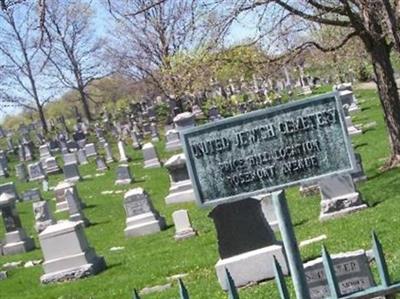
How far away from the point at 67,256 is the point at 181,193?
29.2 feet

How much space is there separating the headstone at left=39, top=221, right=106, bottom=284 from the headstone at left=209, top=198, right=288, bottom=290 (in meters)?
4.85

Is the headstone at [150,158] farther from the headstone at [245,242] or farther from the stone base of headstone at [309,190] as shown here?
the headstone at [245,242]

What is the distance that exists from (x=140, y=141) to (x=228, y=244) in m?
33.6

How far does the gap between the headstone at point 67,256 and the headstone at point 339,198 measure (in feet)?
14.3

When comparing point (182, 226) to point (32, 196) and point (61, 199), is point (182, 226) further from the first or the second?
point (32, 196)

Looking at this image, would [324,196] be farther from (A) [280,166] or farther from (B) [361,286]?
(A) [280,166]

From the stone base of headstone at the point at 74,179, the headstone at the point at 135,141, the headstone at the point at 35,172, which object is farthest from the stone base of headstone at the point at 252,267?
the headstone at the point at 135,141

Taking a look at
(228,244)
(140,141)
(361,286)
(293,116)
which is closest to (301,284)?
(293,116)

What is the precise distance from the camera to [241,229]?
10.3 meters

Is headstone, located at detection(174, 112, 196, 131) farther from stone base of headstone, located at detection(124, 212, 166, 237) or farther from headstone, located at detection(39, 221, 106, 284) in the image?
headstone, located at detection(39, 221, 106, 284)

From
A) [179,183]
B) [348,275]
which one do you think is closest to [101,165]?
[179,183]

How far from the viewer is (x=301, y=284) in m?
5.59

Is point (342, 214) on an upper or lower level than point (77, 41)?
lower

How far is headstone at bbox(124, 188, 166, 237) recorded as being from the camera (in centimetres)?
1900
